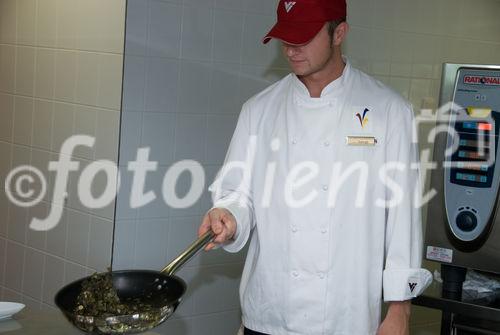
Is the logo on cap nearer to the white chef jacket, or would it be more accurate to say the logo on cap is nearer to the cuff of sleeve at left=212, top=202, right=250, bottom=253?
the white chef jacket

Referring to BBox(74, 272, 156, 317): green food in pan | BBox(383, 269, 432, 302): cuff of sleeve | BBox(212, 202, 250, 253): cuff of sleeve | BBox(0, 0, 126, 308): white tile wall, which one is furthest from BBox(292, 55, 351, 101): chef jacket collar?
BBox(74, 272, 156, 317): green food in pan

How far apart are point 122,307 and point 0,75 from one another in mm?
1546

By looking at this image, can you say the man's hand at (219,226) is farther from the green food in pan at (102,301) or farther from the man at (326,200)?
the green food in pan at (102,301)

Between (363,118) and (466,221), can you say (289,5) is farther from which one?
(466,221)

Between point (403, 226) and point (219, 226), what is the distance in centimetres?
51

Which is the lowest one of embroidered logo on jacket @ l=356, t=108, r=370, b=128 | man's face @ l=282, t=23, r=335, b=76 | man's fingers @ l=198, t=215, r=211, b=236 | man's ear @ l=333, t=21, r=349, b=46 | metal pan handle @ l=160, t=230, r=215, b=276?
metal pan handle @ l=160, t=230, r=215, b=276

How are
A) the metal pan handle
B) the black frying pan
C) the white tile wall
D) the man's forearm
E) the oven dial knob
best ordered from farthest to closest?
the white tile wall, the oven dial knob, the man's forearm, the metal pan handle, the black frying pan

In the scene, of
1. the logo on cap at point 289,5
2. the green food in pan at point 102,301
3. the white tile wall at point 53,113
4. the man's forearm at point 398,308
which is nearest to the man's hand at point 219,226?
the green food in pan at point 102,301

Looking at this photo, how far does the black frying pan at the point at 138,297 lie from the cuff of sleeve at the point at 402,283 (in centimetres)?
56

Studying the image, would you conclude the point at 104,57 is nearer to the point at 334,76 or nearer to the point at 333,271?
the point at 334,76

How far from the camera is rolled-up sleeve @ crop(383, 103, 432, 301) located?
7.48ft

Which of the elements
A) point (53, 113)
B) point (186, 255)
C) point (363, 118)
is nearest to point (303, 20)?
point (363, 118)

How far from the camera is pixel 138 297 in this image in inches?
76.2

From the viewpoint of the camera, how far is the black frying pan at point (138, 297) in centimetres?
171
